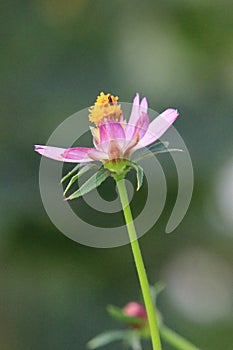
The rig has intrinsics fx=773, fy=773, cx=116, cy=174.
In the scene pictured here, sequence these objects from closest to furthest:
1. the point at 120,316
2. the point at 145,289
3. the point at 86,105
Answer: the point at 145,289
the point at 120,316
the point at 86,105

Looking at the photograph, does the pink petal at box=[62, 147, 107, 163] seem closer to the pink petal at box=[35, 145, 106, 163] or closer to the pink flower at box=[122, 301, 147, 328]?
the pink petal at box=[35, 145, 106, 163]

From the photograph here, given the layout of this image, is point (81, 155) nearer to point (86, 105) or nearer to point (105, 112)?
point (105, 112)

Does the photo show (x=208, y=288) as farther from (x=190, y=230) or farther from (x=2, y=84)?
(x=2, y=84)

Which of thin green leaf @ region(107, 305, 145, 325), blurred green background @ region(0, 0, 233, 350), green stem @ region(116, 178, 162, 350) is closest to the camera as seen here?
green stem @ region(116, 178, 162, 350)

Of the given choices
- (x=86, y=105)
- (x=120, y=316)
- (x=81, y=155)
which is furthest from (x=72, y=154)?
(x=86, y=105)

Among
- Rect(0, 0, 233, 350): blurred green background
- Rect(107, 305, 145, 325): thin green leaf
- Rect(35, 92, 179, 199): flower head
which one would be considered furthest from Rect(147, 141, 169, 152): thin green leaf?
Result: Rect(0, 0, 233, 350): blurred green background

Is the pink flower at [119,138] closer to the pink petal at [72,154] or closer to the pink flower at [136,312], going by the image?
the pink petal at [72,154]

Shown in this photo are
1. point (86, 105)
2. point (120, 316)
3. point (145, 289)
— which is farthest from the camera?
point (86, 105)

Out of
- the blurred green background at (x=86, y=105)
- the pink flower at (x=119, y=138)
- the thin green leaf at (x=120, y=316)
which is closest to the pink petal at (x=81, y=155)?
the pink flower at (x=119, y=138)
